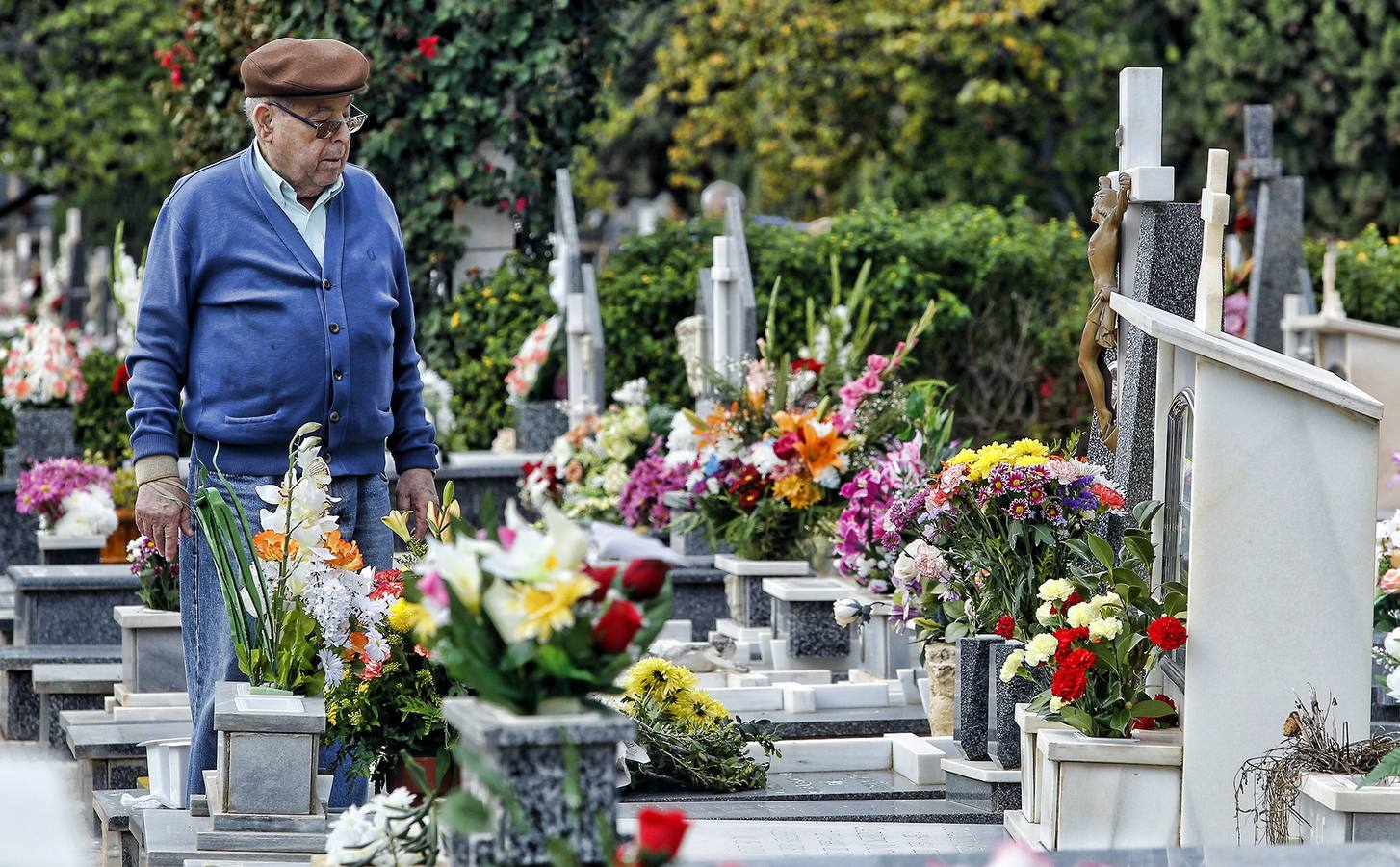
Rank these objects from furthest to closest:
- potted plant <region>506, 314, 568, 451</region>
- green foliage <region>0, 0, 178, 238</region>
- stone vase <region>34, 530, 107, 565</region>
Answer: green foliage <region>0, 0, 178, 238</region> → potted plant <region>506, 314, 568, 451</region> → stone vase <region>34, 530, 107, 565</region>

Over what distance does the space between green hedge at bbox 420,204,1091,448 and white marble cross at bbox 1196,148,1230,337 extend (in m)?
6.47

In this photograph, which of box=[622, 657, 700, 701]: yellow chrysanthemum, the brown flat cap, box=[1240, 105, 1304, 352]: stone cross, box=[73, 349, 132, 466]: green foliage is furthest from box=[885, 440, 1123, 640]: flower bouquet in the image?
box=[1240, 105, 1304, 352]: stone cross

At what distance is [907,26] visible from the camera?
19.0 meters

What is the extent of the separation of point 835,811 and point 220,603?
1.60 metres

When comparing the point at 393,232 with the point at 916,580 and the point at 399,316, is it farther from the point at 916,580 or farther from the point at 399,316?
the point at 916,580

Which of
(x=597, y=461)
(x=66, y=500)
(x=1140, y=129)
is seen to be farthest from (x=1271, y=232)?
(x=1140, y=129)

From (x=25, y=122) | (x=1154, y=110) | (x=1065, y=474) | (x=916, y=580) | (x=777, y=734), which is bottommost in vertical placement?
(x=777, y=734)

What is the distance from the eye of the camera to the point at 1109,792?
4.18 metres

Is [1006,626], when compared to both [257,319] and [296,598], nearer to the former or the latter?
[296,598]

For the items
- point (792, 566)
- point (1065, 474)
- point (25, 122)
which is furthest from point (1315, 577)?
point (25, 122)

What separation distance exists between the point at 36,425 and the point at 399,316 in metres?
5.29

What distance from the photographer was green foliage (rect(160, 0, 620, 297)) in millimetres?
11234

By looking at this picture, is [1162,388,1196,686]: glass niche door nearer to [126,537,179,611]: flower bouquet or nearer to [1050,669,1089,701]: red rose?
[1050,669,1089,701]: red rose

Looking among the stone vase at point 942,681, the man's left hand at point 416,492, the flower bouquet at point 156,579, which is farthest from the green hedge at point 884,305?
the man's left hand at point 416,492
